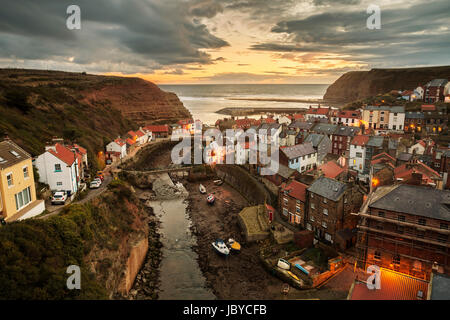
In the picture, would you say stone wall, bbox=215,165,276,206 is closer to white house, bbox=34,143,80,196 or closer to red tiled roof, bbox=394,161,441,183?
red tiled roof, bbox=394,161,441,183

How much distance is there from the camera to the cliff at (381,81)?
122725 mm

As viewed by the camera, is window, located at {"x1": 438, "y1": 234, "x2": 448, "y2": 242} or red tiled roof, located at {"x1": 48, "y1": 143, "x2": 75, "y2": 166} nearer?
window, located at {"x1": 438, "y1": 234, "x2": 448, "y2": 242}

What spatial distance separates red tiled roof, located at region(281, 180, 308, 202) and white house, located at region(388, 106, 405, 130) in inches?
1858

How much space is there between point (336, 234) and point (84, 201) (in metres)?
24.6

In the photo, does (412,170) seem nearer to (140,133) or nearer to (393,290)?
(393,290)

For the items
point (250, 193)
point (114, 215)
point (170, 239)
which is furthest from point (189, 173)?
point (114, 215)

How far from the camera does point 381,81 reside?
5728 inches

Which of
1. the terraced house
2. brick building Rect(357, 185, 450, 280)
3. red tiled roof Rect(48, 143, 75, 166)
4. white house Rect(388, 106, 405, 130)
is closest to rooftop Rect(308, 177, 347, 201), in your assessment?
brick building Rect(357, 185, 450, 280)

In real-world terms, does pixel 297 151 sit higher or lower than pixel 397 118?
lower

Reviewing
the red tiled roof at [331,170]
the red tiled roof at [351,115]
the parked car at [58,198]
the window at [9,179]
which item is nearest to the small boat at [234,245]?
the red tiled roof at [331,170]

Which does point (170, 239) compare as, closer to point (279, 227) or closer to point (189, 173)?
point (279, 227)

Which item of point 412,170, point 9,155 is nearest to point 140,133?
point 9,155

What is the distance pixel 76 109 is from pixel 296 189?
5919 cm

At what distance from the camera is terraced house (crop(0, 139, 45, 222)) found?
20812 mm
